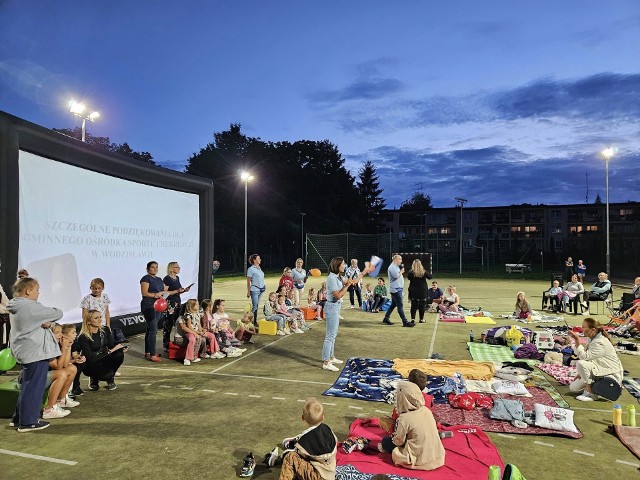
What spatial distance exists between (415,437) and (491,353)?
241 inches

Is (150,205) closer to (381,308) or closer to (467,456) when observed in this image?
(381,308)

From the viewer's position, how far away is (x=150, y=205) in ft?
40.8

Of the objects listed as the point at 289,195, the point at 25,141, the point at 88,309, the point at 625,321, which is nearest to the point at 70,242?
the point at 25,141

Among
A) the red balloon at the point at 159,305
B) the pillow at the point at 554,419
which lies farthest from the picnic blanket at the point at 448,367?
the red balloon at the point at 159,305

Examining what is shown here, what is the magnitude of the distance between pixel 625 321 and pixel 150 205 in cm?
1279

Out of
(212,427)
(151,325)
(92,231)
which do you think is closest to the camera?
(212,427)

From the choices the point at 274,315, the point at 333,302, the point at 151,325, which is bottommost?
the point at 274,315

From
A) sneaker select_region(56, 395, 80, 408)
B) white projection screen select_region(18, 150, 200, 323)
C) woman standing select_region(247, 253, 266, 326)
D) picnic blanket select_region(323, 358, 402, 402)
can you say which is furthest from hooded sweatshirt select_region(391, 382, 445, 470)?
woman standing select_region(247, 253, 266, 326)

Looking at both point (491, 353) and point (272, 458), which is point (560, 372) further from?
point (272, 458)

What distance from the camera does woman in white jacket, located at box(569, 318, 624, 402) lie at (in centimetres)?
685

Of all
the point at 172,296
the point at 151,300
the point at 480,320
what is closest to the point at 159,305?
the point at 151,300

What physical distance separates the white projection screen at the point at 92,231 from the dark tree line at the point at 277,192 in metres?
44.0

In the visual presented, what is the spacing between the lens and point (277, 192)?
6294 centimetres

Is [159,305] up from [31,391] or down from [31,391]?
up
